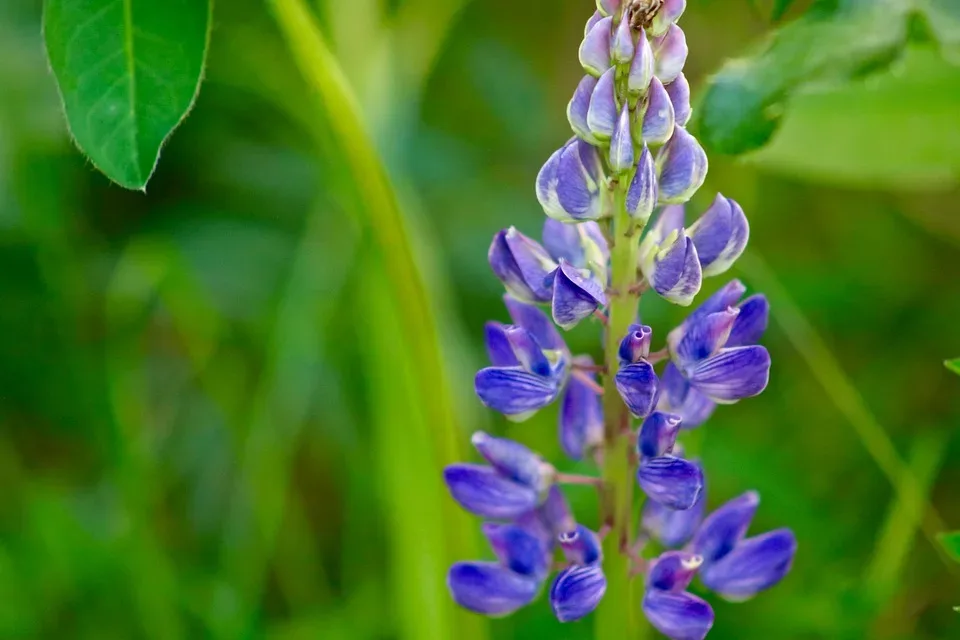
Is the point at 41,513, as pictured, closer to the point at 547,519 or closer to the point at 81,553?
the point at 81,553

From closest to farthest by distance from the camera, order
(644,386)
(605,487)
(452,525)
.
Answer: (644,386)
(605,487)
(452,525)

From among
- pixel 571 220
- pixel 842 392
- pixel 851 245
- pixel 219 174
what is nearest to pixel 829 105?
pixel 842 392

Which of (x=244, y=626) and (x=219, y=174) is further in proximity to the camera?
(x=219, y=174)

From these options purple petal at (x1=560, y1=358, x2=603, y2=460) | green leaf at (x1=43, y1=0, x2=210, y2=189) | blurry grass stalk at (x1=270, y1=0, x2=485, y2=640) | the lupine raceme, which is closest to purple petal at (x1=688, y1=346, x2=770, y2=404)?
the lupine raceme

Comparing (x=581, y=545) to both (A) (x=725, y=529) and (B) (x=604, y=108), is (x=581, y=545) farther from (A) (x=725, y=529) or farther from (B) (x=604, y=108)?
(B) (x=604, y=108)

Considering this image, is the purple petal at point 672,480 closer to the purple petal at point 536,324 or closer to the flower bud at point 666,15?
the purple petal at point 536,324

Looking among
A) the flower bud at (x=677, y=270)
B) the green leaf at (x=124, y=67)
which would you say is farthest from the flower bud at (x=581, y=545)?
the green leaf at (x=124, y=67)
